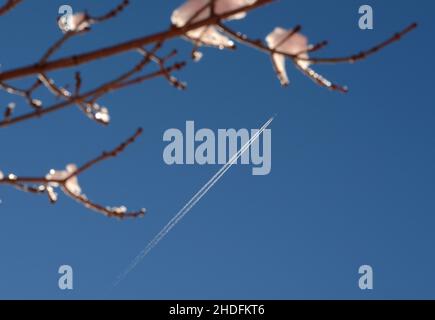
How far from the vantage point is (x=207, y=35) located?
2652 millimetres

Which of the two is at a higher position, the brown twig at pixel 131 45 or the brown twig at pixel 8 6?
the brown twig at pixel 8 6

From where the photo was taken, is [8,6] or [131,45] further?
[8,6]

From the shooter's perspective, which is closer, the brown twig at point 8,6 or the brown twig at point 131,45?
the brown twig at point 131,45

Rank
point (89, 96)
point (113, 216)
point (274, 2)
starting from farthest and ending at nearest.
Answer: point (113, 216) → point (89, 96) → point (274, 2)

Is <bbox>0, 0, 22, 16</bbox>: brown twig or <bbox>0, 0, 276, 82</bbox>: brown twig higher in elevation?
<bbox>0, 0, 22, 16</bbox>: brown twig

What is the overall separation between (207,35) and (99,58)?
1.48 feet

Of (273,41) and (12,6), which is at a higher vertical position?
(12,6)

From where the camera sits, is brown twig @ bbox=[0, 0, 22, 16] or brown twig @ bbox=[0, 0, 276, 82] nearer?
brown twig @ bbox=[0, 0, 276, 82]

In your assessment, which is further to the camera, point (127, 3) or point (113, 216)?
point (113, 216)

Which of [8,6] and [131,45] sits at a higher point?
[8,6]

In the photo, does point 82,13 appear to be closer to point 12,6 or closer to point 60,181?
point 12,6

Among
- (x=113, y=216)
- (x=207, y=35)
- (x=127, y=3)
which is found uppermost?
(x=127, y=3)

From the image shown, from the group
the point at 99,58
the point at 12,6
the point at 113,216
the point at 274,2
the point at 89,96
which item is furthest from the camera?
the point at 113,216

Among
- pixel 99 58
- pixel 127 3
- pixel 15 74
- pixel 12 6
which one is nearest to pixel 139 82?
pixel 99 58
